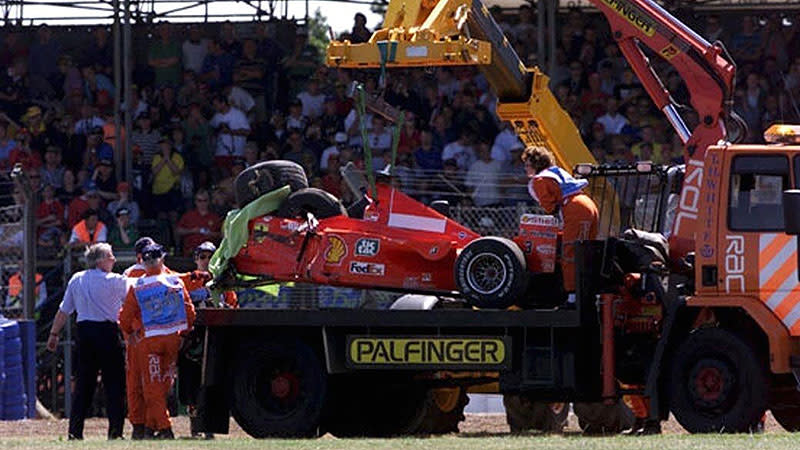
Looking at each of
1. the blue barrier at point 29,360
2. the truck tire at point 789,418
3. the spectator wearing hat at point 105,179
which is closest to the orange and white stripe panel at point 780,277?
the truck tire at point 789,418

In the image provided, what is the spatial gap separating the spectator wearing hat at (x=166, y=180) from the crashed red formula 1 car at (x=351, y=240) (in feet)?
29.3

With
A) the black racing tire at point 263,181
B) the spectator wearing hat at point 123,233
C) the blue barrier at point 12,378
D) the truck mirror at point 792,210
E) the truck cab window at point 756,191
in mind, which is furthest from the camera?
the spectator wearing hat at point 123,233

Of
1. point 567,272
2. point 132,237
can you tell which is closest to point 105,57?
point 132,237

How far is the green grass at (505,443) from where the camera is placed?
41.1 feet

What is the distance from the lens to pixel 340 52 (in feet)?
54.3

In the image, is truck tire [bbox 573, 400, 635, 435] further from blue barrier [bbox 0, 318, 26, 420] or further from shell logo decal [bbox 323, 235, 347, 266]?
blue barrier [bbox 0, 318, 26, 420]

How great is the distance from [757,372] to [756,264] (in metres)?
0.74

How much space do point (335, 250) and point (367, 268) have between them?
0.28 m

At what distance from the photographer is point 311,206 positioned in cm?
1590

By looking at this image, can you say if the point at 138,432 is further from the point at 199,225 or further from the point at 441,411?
the point at 199,225

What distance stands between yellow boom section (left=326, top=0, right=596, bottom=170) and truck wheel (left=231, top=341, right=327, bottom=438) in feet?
8.19

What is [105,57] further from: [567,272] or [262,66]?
[567,272]

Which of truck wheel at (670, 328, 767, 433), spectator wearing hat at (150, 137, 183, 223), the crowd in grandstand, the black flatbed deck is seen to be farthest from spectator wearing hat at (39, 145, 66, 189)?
truck wheel at (670, 328, 767, 433)

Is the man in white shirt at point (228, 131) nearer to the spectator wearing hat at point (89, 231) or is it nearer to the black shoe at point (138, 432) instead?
the spectator wearing hat at point (89, 231)
